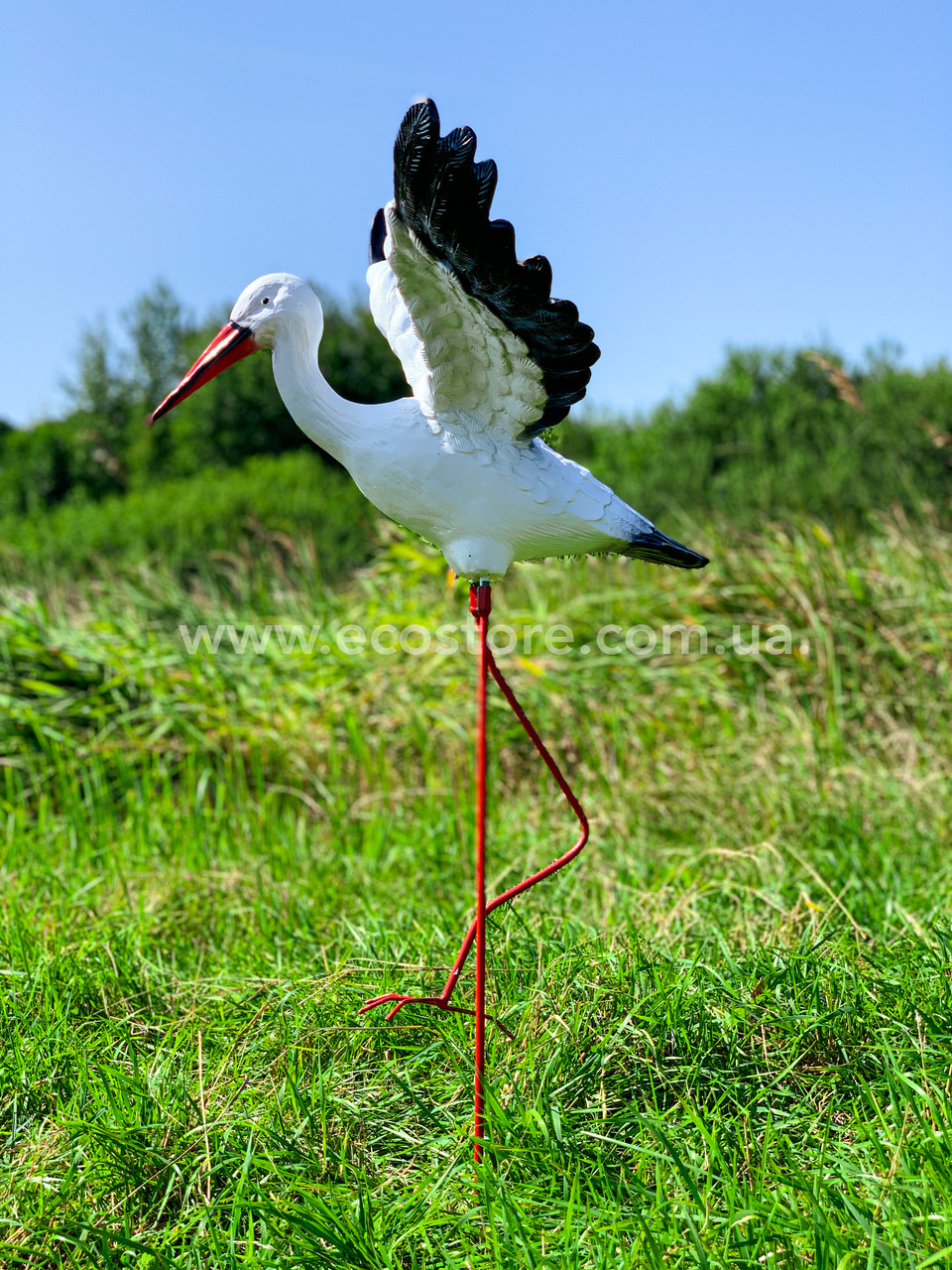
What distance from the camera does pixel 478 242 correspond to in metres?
1.48

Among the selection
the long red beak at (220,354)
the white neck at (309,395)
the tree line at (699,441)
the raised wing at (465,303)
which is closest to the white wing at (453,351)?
the raised wing at (465,303)

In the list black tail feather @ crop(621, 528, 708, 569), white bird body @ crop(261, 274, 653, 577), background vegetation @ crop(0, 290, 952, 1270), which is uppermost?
white bird body @ crop(261, 274, 653, 577)

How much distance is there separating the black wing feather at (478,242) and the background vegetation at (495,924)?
4.33ft

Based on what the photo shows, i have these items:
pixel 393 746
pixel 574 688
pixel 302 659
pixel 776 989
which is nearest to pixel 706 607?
pixel 574 688

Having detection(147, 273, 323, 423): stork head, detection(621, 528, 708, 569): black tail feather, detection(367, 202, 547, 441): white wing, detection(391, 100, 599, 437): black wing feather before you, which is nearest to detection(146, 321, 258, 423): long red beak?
detection(147, 273, 323, 423): stork head

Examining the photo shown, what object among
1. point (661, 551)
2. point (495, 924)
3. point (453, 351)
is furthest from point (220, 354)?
point (495, 924)

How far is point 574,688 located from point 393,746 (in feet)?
2.76

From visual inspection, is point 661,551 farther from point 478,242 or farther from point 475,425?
point 478,242

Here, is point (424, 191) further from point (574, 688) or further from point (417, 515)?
point (574, 688)

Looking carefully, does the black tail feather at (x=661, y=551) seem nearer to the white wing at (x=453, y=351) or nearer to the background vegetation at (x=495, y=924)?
the white wing at (x=453, y=351)

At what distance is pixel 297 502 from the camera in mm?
8141

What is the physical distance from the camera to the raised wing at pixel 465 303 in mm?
1403

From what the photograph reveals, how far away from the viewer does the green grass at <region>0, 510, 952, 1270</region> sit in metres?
1.58

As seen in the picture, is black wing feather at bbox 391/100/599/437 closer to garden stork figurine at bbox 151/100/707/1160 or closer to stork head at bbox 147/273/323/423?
garden stork figurine at bbox 151/100/707/1160
